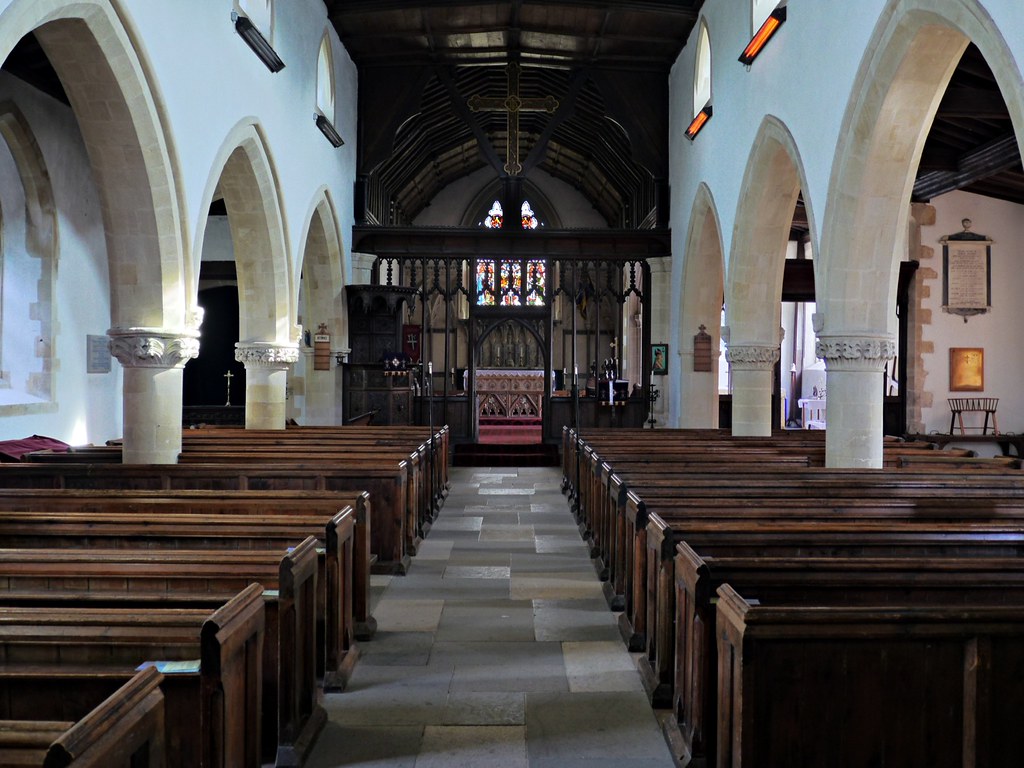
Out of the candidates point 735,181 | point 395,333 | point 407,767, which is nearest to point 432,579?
point 407,767

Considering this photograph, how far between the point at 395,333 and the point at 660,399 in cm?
434

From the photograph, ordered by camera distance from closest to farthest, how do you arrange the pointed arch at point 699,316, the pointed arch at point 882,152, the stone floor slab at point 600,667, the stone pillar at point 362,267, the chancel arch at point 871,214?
1. the stone floor slab at point 600,667
2. the pointed arch at point 882,152
3. the chancel arch at point 871,214
4. the pointed arch at point 699,316
5. the stone pillar at point 362,267

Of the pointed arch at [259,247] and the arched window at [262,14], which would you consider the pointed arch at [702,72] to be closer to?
the arched window at [262,14]

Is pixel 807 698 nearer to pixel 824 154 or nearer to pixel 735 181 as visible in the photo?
pixel 824 154

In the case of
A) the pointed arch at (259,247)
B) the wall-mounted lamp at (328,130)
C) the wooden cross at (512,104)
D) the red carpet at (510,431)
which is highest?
the wooden cross at (512,104)

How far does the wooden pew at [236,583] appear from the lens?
10.3 feet

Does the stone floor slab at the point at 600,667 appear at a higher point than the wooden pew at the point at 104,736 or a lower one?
lower

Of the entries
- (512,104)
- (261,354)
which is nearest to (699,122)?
(512,104)

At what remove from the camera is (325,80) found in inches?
514

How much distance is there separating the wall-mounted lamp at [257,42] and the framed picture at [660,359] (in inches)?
288

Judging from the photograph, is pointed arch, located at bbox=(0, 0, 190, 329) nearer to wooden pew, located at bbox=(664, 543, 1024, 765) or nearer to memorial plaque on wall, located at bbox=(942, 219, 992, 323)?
wooden pew, located at bbox=(664, 543, 1024, 765)

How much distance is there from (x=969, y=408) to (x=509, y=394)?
8.91m

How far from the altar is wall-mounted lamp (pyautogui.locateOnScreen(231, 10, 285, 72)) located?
9.12 m

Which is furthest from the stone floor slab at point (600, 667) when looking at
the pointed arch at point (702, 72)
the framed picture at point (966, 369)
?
the framed picture at point (966, 369)
